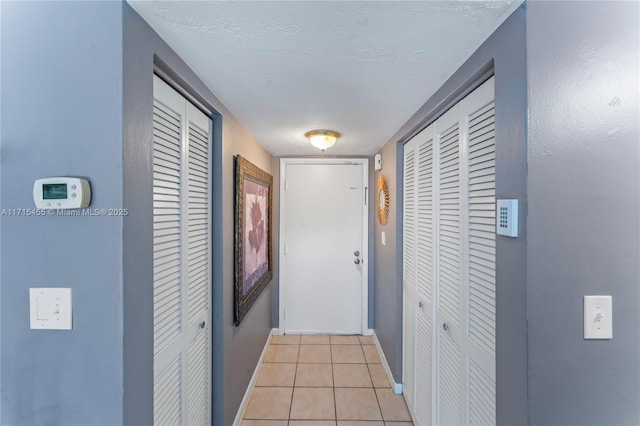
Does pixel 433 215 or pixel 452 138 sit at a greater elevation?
pixel 452 138

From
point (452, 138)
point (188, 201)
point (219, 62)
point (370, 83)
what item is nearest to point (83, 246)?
point (188, 201)

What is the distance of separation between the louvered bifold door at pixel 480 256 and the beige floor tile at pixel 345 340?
2.04m

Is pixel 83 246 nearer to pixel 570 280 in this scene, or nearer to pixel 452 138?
pixel 570 280

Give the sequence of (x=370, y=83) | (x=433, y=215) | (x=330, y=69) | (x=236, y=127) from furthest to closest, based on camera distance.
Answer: (x=236, y=127) < (x=433, y=215) < (x=370, y=83) < (x=330, y=69)

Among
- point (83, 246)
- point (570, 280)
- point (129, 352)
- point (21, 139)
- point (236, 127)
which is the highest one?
point (236, 127)

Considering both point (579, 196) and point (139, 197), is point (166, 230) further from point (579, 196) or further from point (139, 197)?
point (579, 196)

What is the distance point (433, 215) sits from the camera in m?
1.75

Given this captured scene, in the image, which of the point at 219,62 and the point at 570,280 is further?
the point at 219,62

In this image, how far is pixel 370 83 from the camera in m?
1.46

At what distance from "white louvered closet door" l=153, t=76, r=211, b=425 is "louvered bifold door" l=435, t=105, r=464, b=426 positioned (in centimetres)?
131

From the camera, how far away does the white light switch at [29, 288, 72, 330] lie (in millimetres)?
900

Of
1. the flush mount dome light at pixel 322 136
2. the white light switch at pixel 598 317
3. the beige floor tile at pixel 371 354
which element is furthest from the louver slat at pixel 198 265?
the beige floor tile at pixel 371 354

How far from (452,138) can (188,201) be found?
1.37m

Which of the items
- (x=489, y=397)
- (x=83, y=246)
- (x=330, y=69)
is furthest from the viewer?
(x=330, y=69)
